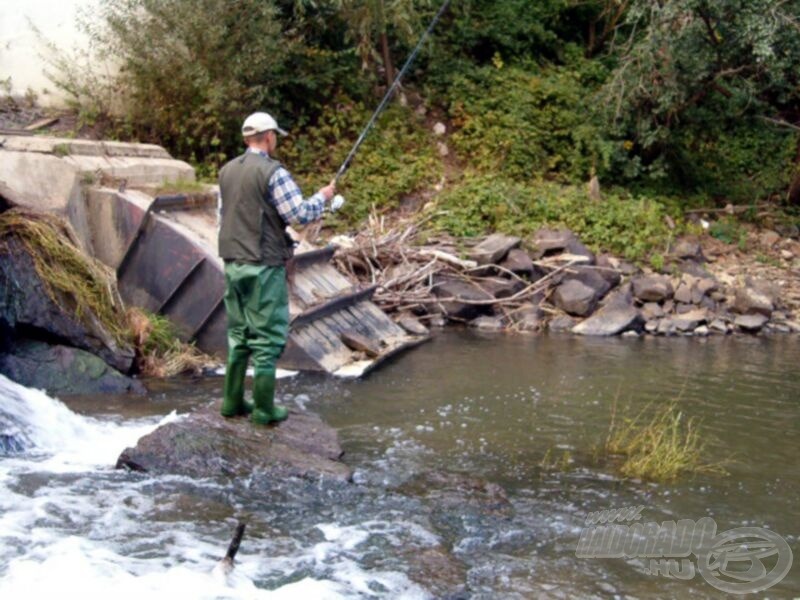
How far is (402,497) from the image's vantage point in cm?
693

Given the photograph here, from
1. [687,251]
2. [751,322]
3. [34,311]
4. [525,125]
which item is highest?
[525,125]

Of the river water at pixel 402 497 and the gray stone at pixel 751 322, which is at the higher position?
the gray stone at pixel 751 322

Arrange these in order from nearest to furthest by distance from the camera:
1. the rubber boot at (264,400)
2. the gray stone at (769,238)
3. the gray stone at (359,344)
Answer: the rubber boot at (264,400) → the gray stone at (359,344) → the gray stone at (769,238)

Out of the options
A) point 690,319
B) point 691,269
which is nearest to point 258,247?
point 690,319

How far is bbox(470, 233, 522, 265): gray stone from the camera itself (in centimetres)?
1477

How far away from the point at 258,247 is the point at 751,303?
9.49 metres

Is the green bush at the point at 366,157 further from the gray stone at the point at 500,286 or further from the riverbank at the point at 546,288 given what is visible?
the gray stone at the point at 500,286

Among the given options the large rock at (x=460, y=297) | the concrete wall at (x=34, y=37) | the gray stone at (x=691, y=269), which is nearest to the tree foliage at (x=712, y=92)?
the gray stone at (x=691, y=269)

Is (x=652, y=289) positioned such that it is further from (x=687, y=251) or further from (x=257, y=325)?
(x=257, y=325)

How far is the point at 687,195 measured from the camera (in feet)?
60.2

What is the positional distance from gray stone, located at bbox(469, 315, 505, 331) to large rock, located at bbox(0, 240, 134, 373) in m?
5.71

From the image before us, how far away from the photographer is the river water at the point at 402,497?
5641 mm

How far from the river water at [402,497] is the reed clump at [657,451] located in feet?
0.44

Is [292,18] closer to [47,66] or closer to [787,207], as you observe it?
[47,66]
